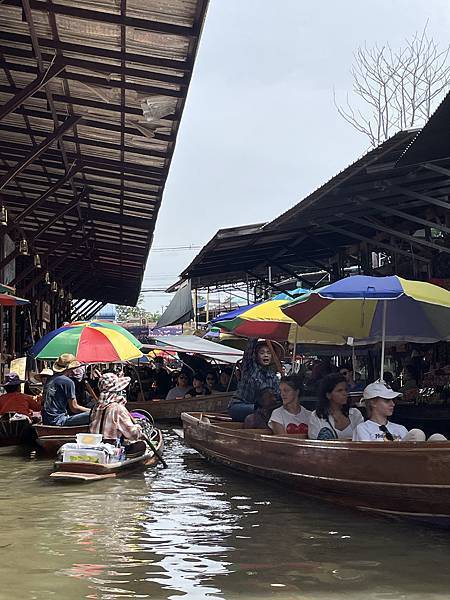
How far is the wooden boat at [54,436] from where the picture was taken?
33.1ft

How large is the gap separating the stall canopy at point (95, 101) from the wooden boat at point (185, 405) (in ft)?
11.0

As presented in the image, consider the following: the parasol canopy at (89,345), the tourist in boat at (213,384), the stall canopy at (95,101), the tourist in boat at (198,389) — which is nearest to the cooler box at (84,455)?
the parasol canopy at (89,345)

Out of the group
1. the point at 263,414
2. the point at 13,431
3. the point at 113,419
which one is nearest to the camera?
the point at 113,419

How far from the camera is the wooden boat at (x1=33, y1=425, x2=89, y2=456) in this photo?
1009 centimetres

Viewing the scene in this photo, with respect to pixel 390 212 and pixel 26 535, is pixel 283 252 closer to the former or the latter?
pixel 390 212

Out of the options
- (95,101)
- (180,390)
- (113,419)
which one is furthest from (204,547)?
(180,390)

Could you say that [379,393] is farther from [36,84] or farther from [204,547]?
[36,84]

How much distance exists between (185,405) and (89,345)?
180 inches

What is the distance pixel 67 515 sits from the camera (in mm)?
6762

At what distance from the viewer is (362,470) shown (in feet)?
20.8

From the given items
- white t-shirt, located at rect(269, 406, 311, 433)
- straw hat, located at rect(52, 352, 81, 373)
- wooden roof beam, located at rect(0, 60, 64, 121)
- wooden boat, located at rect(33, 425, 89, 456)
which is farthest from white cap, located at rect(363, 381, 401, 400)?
straw hat, located at rect(52, 352, 81, 373)

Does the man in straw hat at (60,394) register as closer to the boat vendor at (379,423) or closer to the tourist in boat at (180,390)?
the boat vendor at (379,423)

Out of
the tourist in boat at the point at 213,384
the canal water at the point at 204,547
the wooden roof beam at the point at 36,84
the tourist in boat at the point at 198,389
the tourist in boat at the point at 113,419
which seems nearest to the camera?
the canal water at the point at 204,547

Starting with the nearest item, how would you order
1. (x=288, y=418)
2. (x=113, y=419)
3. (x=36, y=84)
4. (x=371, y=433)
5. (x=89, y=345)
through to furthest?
(x=371, y=433) < (x=288, y=418) < (x=36, y=84) < (x=113, y=419) < (x=89, y=345)
